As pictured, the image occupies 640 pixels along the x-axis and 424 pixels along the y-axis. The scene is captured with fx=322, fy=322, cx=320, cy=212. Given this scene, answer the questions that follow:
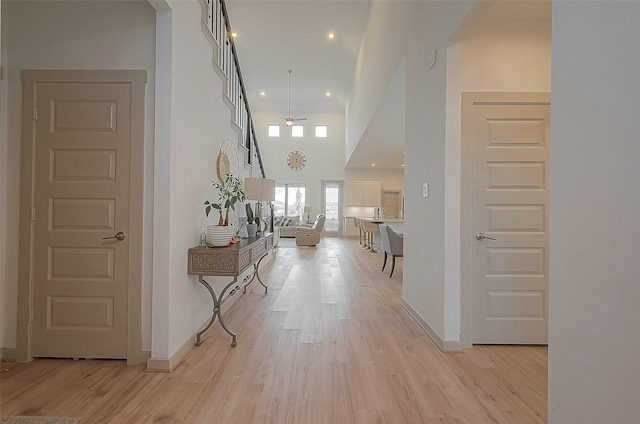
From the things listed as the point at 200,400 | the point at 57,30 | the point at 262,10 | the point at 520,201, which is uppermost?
the point at 262,10

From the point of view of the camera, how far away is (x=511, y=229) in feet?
8.93

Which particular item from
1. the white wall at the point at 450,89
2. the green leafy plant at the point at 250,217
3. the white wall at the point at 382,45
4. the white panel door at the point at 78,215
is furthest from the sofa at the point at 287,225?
the white panel door at the point at 78,215

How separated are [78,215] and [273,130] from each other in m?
11.6

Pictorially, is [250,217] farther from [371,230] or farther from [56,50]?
[371,230]

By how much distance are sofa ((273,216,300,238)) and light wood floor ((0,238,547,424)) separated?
8564mm

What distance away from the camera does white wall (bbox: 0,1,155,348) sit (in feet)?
7.73

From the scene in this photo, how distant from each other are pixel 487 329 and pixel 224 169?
9.74ft

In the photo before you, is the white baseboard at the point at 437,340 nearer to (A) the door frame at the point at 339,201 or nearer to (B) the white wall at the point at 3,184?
(B) the white wall at the point at 3,184

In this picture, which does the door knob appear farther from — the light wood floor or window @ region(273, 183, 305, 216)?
window @ region(273, 183, 305, 216)

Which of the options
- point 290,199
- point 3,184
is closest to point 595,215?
point 3,184

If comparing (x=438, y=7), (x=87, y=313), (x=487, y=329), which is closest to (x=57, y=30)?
(x=87, y=313)

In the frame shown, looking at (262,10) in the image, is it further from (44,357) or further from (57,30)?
(44,357)

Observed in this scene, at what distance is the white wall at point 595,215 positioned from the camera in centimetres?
96

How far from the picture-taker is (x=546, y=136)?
2705 millimetres
